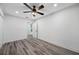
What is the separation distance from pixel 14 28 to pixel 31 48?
26.5 inches

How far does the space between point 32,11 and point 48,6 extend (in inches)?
16.5

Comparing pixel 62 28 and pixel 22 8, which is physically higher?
pixel 22 8

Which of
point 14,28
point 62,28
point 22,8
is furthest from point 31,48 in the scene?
point 22,8

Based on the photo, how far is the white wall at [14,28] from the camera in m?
1.72

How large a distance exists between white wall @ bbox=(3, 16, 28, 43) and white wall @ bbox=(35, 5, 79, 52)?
0.43 m

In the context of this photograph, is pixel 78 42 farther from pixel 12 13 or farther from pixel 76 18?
pixel 12 13

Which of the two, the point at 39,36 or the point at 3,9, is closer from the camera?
the point at 3,9

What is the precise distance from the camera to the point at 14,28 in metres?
1.80

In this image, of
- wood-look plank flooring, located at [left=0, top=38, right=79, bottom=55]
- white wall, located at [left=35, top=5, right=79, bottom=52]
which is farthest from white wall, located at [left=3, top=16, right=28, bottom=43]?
→ white wall, located at [left=35, top=5, right=79, bottom=52]

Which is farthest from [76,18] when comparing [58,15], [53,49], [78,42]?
[53,49]

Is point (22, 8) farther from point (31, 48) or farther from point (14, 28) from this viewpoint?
point (31, 48)

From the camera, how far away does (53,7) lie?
5.60ft

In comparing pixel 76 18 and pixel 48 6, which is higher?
pixel 48 6

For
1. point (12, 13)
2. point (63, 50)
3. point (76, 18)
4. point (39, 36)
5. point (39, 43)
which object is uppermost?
point (12, 13)
